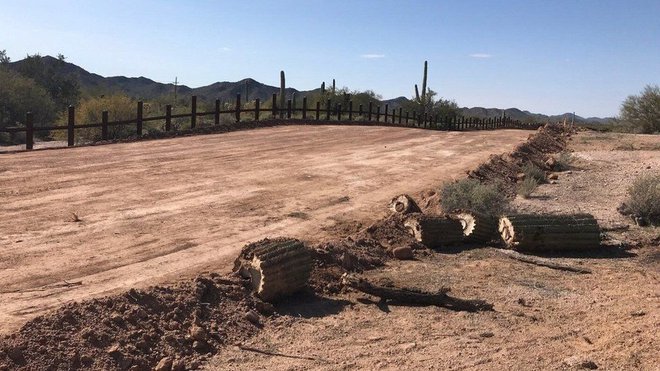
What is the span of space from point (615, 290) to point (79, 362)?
5.69 m

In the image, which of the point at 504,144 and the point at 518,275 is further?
the point at 504,144

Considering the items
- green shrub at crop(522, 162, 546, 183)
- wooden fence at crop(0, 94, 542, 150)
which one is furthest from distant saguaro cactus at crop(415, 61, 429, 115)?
green shrub at crop(522, 162, 546, 183)

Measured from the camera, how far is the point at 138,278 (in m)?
6.48

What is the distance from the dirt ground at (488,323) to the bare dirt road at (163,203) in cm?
148

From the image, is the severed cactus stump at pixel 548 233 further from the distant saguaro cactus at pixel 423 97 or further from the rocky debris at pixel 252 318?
the distant saguaro cactus at pixel 423 97

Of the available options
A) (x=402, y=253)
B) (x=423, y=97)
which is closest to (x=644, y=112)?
(x=423, y=97)

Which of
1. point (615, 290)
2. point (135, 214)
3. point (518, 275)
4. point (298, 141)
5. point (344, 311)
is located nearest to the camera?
point (344, 311)

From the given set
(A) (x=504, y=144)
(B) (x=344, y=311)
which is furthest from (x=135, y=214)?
(A) (x=504, y=144)

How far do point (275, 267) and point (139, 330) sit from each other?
1.61 meters

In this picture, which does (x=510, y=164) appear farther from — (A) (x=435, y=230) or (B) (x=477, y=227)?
(A) (x=435, y=230)

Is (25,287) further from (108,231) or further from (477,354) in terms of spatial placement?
(477,354)

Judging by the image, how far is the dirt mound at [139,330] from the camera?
4754 millimetres

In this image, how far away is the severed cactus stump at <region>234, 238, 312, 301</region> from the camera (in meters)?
6.44

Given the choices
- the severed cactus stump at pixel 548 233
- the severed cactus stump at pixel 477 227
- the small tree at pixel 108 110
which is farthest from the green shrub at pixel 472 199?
the small tree at pixel 108 110
